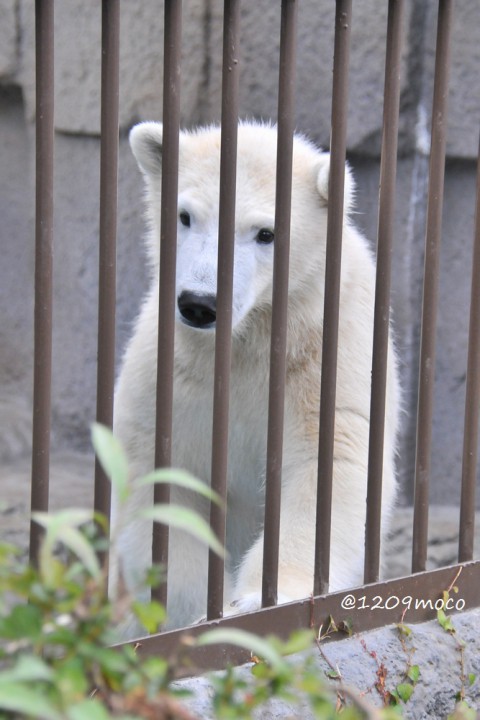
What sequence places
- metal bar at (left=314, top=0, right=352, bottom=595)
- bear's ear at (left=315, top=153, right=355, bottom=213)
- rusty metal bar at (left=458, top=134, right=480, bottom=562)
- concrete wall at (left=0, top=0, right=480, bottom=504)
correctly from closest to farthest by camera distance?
metal bar at (left=314, top=0, right=352, bottom=595)
rusty metal bar at (left=458, top=134, right=480, bottom=562)
bear's ear at (left=315, top=153, right=355, bottom=213)
concrete wall at (left=0, top=0, right=480, bottom=504)

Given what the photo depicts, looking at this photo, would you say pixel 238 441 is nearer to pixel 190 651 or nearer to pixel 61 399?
pixel 190 651

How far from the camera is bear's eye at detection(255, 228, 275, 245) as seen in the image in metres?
3.05

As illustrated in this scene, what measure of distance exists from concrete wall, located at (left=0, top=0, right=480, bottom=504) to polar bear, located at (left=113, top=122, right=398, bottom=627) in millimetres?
1164

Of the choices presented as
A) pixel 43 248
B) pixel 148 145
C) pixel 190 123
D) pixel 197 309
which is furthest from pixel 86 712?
pixel 190 123

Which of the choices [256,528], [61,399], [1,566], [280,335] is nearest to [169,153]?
[280,335]

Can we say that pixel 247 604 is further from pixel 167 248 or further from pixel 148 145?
pixel 148 145

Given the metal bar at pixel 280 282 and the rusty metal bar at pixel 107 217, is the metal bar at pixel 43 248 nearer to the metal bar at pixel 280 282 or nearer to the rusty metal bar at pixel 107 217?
the rusty metal bar at pixel 107 217

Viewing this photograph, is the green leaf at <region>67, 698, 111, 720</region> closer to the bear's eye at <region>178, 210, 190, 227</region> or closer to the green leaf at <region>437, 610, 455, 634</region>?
the green leaf at <region>437, 610, 455, 634</region>

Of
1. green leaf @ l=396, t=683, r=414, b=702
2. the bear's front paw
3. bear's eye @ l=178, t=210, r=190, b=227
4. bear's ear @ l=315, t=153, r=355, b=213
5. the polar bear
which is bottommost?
green leaf @ l=396, t=683, r=414, b=702

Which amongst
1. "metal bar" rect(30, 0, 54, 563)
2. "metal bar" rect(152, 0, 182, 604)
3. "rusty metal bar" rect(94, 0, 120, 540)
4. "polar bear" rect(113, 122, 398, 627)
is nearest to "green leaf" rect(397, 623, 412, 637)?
"polar bear" rect(113, 122, 398, 627)

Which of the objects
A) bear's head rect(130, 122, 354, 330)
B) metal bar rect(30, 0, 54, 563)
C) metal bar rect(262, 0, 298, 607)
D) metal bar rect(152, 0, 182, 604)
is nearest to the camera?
metal bar rect(30, 0, 54, 563)

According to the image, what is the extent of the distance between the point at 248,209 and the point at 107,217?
1265 mm

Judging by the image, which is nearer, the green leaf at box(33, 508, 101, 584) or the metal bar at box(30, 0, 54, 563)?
the green leaf at box(33, 508, 101, 584)

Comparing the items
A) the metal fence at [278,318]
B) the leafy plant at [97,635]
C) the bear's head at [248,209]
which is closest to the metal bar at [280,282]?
the metal fence at [278,318]
